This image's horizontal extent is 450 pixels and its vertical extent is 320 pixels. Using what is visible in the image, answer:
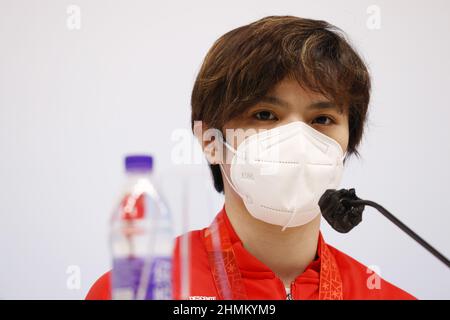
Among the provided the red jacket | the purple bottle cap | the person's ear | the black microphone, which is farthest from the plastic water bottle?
the person's ear

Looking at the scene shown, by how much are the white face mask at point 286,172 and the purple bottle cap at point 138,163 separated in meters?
0.42

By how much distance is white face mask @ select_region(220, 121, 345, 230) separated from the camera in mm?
972

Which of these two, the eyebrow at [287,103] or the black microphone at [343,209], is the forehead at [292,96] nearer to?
the eyebrow at [287,103]

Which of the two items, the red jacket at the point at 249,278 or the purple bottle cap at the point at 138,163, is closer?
the purple bottle cap at the point at 138,163

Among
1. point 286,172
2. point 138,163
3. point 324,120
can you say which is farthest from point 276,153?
point 138,163

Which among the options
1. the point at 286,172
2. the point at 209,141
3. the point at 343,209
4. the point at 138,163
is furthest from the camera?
the point at 209,141

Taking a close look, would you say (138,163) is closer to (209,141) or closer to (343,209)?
(343,209)

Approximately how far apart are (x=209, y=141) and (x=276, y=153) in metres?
0.21

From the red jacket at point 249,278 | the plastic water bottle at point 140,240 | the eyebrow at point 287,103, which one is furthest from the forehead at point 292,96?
the plastic water bottle at point 140,240

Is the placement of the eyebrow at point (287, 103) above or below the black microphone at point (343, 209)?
above

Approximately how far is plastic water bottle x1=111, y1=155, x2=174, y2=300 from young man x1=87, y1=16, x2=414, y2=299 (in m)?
0.37

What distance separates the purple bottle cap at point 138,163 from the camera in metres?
0.59

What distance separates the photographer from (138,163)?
592 millimetres
